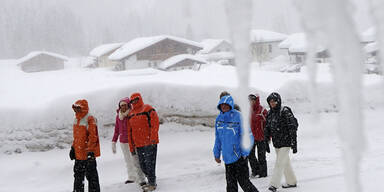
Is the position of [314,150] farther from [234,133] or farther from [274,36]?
[274,36]

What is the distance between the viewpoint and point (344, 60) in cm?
100

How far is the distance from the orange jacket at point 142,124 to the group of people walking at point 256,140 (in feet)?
4.47

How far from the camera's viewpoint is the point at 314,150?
339 inches

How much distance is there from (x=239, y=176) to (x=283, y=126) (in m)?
1.25

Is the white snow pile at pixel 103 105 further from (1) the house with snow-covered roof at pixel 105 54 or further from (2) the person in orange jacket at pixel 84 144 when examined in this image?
(1) the house with snow-covered roof at pixel 105 54

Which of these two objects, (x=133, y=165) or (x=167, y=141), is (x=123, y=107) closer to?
(x=133, y=165)

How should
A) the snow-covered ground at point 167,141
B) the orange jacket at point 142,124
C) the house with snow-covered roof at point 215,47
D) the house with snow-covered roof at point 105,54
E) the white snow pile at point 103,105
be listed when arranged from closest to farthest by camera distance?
the orange jacket at point 142,124, the snow-covered ground at point 167,141, the white snow pile at point 103,105, the house with snow-covered roof at point 105,54, the house with snow-covered roof at point 215,47

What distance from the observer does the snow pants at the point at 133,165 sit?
Result: 6.50 m

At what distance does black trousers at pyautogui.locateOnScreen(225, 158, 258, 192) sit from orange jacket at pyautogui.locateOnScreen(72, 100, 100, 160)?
223cm

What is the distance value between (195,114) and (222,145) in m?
4.74

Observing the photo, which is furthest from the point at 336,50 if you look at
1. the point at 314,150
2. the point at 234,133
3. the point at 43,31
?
the point at 43,31

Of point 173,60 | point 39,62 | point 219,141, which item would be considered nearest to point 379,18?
point 219,141

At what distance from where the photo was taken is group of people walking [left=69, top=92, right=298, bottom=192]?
16.2ft

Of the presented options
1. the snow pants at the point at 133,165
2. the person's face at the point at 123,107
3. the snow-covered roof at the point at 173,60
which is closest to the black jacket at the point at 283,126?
the snow pants at the point at 133,165
